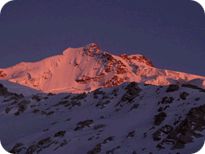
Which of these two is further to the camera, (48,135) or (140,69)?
(140,69)

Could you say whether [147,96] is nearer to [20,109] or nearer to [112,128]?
[112,128]

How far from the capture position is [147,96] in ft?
103

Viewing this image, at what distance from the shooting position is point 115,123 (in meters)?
29.6

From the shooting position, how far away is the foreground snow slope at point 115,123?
947 inches

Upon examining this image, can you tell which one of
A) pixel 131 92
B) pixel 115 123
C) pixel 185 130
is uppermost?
pixel 185 130

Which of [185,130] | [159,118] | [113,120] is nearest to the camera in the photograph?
[185,130]

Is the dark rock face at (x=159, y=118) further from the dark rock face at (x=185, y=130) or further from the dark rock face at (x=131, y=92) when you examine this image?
the dark rock face at (x=131, y=92)

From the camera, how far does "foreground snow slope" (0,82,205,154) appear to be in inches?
947

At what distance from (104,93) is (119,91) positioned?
32.4 inches

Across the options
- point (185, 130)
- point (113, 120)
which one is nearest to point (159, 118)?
point (185, 130)

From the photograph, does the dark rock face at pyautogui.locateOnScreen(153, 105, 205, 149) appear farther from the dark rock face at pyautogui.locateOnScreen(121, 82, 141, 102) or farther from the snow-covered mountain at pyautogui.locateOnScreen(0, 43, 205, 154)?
the dark rock face at pyautogui.locateOnScreen(121, 82, 141, 102)

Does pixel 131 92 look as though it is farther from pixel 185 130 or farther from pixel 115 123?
pixel 185 130

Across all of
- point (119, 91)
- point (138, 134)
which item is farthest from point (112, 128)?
point (119, 91)

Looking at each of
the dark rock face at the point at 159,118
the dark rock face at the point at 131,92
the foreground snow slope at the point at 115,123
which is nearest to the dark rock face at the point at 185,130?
the foreground snow slope at the point at 115,123
